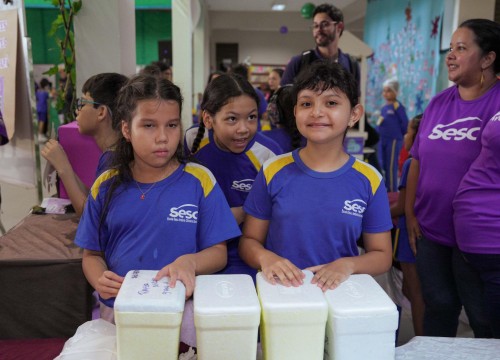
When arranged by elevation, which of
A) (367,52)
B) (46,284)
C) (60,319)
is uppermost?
(367,52)

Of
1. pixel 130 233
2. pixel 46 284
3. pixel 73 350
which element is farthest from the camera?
pixel 46 284

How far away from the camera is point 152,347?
2.59 feet

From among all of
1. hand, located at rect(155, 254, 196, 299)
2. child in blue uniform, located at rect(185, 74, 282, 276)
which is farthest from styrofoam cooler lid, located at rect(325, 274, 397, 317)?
child in blue uniform, located at rect(185, 74, 282, 276)


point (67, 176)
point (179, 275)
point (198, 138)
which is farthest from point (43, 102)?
point (179, 275)

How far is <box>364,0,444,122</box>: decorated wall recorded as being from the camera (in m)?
6.43

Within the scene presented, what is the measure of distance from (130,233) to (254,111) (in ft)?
2.51

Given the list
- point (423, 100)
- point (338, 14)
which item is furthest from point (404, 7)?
point (338, 14)

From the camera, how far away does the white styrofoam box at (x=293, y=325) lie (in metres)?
0.78

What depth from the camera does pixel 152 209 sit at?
1.33 m

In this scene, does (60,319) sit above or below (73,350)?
below

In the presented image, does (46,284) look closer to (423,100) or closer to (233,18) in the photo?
(423,100)

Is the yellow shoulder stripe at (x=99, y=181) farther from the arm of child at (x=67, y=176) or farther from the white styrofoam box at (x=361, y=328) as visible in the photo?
the white styrofoam box at (x=361, y=328)

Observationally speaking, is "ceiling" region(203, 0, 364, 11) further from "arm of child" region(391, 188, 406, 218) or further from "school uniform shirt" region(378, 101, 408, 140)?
"arm of child" region(391, 188, 406, 218)

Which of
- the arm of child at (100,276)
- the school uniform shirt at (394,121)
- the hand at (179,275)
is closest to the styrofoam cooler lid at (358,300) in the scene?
the hand at (179,275)
